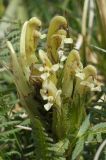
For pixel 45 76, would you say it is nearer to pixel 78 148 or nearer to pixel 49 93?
→ pixel 49 93

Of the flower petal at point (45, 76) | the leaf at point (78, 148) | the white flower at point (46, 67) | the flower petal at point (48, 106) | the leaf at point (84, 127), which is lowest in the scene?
the leaf at point (78, 148)

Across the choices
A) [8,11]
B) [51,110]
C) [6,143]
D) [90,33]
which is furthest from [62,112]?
[8,11]

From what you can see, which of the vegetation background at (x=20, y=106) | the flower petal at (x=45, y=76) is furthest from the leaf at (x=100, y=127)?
the flower petal at (x=45, y=76)

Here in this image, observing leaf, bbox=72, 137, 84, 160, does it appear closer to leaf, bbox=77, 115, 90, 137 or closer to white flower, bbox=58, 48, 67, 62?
leaf, bbox=77, 115, 90, 137

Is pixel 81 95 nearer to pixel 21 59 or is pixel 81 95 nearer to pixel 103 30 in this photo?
pixel 21 59

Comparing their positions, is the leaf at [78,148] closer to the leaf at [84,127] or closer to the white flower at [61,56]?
the leaf at [84,127]

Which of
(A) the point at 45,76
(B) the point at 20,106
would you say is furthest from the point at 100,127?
(B) the point at 20,106

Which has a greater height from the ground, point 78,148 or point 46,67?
point 46,67

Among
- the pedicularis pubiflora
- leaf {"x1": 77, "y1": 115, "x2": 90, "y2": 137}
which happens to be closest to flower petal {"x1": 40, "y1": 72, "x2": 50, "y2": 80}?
the pedicularis pubiflora
